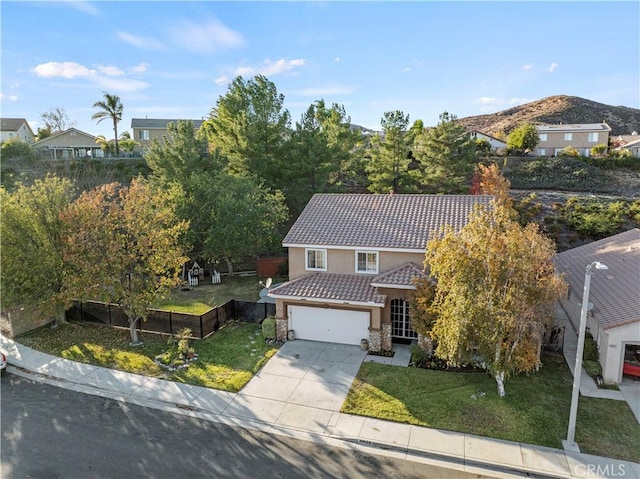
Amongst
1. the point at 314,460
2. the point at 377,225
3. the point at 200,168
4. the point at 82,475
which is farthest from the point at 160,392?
the point at 200,168

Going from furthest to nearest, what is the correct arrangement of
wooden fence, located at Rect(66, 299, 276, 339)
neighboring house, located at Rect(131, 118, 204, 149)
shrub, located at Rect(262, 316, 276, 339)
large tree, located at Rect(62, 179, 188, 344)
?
1. neighboring house, located at Rect(131, 118, 204, 149)
2. wooden fence, located at Rect(66, 299, 276, 339)
3. shrub, located at Rect(262, 316, 276, 339)
4. large tree, located at Rect(62, 179, 188, 344)

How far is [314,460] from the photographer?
1174 centimetres

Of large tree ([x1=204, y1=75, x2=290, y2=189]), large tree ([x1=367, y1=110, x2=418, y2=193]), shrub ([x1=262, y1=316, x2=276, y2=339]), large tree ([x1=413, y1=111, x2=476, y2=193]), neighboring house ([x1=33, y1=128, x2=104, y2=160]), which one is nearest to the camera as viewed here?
shrub ([x1=262, y1=316, x2=276, y2=339])

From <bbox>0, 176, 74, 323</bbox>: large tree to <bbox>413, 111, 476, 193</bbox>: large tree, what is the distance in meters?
31.3

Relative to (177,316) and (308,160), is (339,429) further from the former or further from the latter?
(308,160)

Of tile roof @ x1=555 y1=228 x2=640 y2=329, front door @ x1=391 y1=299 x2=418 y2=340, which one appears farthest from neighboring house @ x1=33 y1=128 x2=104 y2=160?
tile roof @ x1=555 y1=228 x2=640 y2=329

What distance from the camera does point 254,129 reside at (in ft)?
115

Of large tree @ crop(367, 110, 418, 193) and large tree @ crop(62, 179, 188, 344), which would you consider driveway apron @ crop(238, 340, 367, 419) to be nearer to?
large tree @ crop(62, 179, 188, 344)

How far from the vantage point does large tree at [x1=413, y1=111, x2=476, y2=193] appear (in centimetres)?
4047

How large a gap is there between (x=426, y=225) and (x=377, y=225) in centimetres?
246

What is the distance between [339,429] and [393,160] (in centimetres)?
3007

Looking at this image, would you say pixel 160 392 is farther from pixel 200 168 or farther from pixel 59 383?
pixel 200 168

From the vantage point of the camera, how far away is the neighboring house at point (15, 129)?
221 feet

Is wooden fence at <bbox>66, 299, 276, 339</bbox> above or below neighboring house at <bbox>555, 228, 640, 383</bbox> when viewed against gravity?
below
